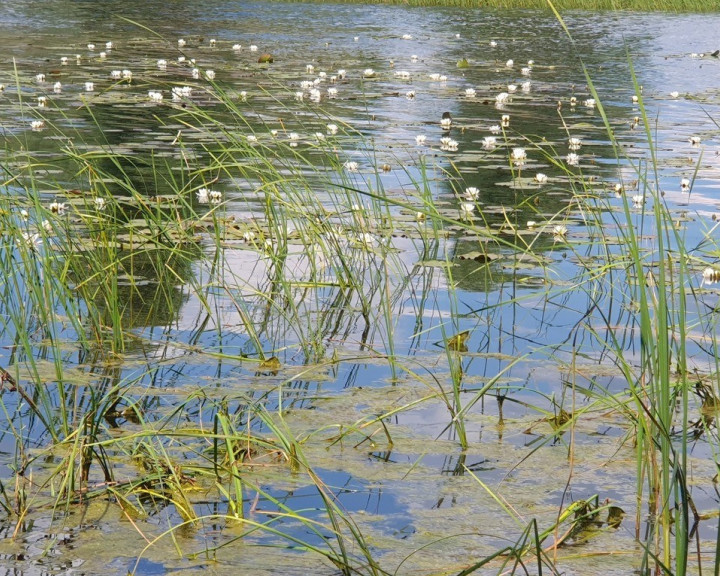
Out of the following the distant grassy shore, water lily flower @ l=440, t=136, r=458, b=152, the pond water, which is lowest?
the pond water

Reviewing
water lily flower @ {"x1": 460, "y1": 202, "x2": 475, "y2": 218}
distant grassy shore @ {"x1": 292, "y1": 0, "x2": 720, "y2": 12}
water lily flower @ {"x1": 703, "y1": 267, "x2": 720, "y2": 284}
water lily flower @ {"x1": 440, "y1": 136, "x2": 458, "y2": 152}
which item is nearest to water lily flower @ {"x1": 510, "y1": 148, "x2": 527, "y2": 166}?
water lily flower @ {"x1": 440, "y1": 136, "x2": 458, "y2": 152}

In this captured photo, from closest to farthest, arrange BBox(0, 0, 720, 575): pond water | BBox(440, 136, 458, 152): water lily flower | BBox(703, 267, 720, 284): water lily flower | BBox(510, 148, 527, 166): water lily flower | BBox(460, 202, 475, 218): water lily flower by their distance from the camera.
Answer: BBox(0, 0, 720, 575): pond water < BBox(703, 267, 720, 284): water lily flower < BBox(460, 202, 475, 218): water lily flower < BBox(510, 148, 527, 166): water lily flower < BBox(440, 136, 458, 152): water lily flower

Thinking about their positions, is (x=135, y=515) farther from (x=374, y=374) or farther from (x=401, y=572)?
(x=374, y=374)

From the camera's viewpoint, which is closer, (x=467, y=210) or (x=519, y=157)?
(x=467, y=210)

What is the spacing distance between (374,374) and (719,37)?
17.9 metres

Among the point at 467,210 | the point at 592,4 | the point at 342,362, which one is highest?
the point at 592,4

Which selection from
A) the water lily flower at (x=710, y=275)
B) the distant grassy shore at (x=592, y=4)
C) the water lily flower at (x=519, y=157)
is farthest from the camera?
the distant grassy shore at (x=592, y=4)

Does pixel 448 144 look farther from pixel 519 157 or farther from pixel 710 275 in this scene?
pixel 710 275

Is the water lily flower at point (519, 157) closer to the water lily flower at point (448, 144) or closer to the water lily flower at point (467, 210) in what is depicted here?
the water lily flower at point (448, 144)

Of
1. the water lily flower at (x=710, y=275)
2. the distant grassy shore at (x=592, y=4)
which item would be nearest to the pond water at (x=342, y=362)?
the water lily flower at (x=710, y=275)

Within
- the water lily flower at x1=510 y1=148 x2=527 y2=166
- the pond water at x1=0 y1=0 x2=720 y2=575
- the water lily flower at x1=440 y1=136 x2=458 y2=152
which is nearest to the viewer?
the pond water at x1=0 y1=0 x2=720 y2=575

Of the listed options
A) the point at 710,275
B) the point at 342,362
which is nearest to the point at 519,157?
the point at 710,275

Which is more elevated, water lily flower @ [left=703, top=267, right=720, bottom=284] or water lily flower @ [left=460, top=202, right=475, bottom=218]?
water lily flower @ [left=460, top=202, right=475, bottom=218]

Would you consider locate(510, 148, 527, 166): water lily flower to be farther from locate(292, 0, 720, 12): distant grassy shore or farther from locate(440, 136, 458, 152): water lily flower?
locate(292, 0, 720, 12): distant grassy shore
